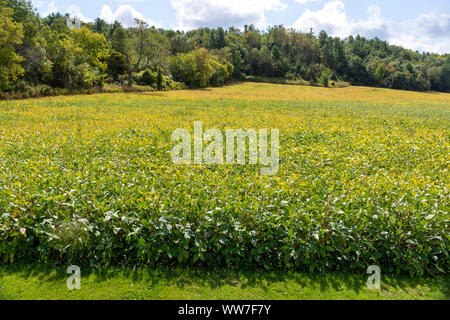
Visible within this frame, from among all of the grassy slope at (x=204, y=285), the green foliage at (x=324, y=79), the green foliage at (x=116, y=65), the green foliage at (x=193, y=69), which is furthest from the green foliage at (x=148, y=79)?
the green foliage at (x=324, y=79)

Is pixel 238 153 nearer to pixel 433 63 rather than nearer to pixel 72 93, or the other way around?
pixel 72 93

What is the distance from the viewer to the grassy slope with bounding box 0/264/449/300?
471 centimetres

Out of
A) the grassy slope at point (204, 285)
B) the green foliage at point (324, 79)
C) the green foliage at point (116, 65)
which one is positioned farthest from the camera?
the green foliage at point (324, 79)

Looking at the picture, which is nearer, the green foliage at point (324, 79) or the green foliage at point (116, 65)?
the green foliage at point (116, 65)

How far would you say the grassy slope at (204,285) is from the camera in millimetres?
4711

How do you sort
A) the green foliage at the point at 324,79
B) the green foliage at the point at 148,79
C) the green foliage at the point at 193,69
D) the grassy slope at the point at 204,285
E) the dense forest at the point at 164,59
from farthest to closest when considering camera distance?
1. the green foliage at the point at 324,79
2. the green foliage at the point at 193,69
3. the green foliage at the point at 148,79
4. the dense forest at the point at 164,59
5. the grassy slope at the point at 204,285

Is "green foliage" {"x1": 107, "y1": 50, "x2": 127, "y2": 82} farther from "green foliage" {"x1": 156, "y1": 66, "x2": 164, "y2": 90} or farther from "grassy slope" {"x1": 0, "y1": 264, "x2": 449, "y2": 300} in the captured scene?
"grassy slope" {"x1": 0, "y1": 264, "x2": 449, "y2": 300}

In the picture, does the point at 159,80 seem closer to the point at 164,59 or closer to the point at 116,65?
the point at 164,59

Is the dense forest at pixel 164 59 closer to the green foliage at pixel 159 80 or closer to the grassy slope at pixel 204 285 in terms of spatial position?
the green foliage at pixel 159 80

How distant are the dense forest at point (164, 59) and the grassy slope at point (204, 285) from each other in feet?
114

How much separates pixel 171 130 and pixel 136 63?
45540 mm

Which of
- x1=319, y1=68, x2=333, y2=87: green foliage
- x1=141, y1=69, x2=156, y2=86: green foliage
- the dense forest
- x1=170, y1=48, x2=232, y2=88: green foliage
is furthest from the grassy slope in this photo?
x1=319, y1=68, x2=333, y2=87: green foliage

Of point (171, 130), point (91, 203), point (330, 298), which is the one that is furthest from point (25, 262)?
point (171, 130)

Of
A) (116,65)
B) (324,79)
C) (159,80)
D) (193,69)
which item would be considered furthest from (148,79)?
(324,79)
